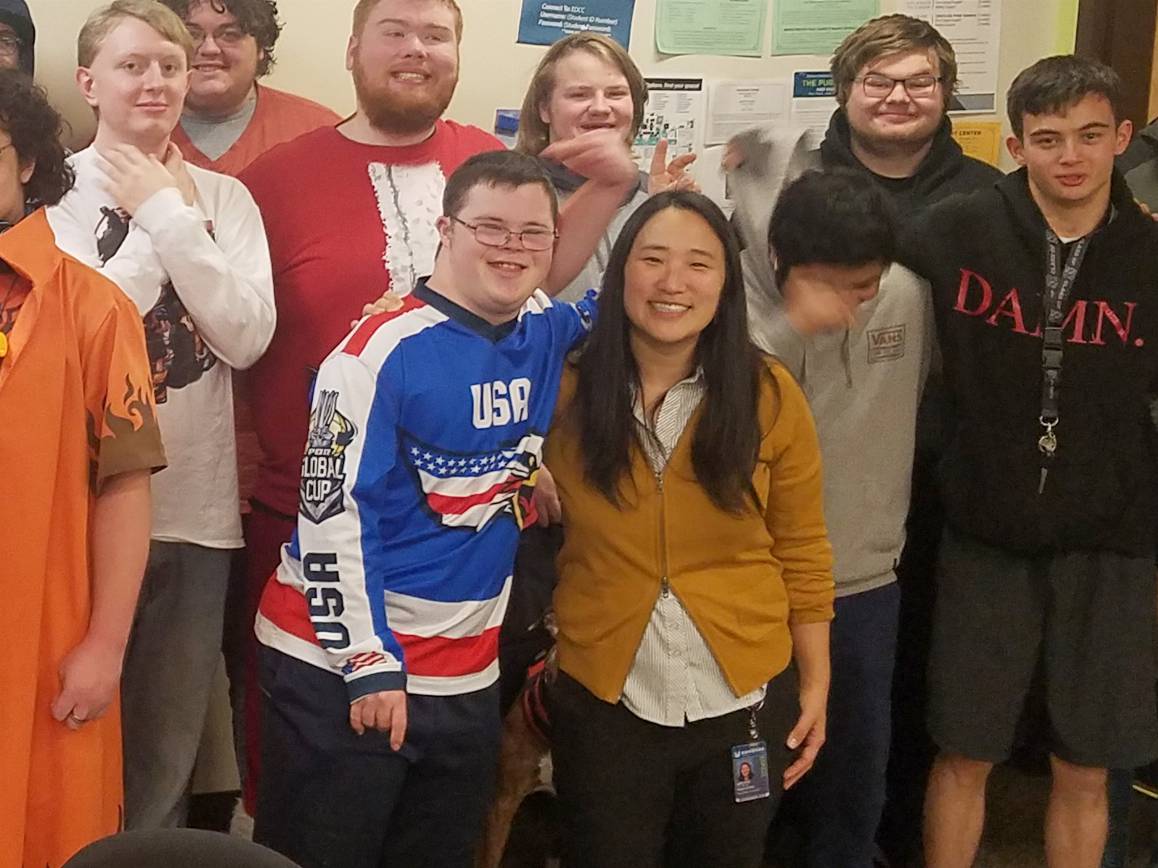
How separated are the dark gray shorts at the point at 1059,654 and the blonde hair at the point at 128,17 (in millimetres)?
1536

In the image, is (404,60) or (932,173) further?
(932,173)

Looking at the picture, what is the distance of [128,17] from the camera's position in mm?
1749

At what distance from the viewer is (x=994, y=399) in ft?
6.31

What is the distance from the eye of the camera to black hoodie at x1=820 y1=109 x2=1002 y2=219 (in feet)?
6.99

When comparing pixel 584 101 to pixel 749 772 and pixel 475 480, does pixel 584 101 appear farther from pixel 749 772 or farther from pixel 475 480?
pixel 749 772

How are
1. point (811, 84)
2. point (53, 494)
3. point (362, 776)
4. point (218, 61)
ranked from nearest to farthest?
point (53, 494)
point (362, 776)
point (218, 61)
point (811, 84)

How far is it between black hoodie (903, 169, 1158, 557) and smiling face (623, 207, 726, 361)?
0.57 metres

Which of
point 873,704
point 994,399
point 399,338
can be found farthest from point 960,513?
point 399,338

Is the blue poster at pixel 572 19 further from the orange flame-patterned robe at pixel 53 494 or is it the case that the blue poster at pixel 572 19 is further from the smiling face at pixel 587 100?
the orange flame-patterned robe at pixel 53 494

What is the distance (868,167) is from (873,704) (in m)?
0.99

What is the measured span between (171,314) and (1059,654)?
5.04 ft

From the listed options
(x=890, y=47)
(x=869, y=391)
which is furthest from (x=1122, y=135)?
(x=869, y=391)

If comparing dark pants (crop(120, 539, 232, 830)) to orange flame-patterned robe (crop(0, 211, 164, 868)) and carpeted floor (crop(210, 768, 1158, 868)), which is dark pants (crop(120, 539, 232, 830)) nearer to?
orange flame-patterned robe (crop(0, 211, 164, 868))

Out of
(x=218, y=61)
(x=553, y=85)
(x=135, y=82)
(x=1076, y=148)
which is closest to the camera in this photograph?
(x=135, y=82)
